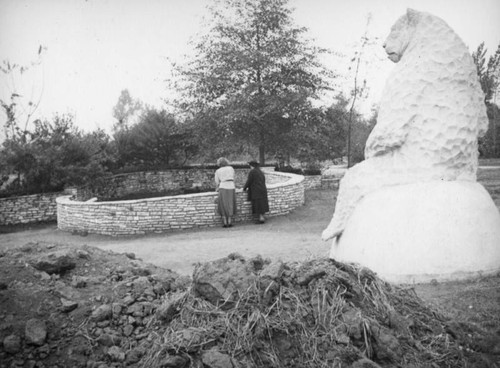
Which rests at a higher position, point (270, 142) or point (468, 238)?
point (270, 142)

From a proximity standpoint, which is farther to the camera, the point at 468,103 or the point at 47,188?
the point at 47,188

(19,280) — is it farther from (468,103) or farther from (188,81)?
(188,81)

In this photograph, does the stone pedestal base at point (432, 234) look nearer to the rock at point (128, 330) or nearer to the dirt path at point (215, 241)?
the dirt path at point (215, 241)

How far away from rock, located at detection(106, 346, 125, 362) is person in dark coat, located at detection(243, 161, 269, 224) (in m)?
8.59

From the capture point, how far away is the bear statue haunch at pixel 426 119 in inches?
189

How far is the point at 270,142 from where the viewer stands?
2058 cm

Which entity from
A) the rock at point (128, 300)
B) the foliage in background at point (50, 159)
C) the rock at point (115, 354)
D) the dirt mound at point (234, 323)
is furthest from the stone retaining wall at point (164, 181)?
the rock at point (115, 354)

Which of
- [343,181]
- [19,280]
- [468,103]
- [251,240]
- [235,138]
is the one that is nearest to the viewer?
[19,280]

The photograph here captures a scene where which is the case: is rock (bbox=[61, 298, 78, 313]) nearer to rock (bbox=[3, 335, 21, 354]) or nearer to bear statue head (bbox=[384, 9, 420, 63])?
rock (bbox=[3, 335, 21, 354])

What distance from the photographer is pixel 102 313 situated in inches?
115

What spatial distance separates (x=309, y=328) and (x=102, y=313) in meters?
1.52

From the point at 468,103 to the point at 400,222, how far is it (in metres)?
1.79

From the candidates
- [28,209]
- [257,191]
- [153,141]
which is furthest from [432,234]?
[153,141]

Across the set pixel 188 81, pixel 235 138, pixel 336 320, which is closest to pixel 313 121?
pixel 235 138
